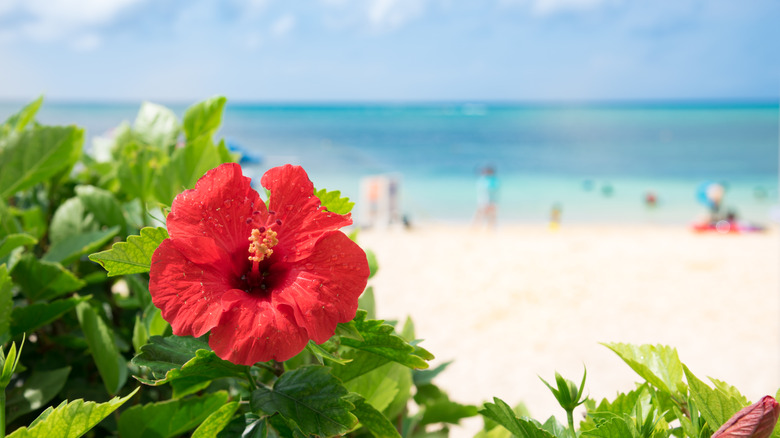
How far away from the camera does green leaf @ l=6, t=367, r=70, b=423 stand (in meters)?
0.84

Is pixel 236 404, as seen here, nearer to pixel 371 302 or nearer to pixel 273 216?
pixel 273 216

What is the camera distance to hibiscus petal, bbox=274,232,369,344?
1.81 ft

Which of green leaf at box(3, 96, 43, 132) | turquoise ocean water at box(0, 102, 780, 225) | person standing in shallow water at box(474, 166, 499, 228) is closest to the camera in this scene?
green leaf at box(3, 96, 43, 132)

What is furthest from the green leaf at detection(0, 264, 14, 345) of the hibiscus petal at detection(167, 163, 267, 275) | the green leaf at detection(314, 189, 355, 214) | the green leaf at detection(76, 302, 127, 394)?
the green leaf at detection(314, 189, 355, 214)

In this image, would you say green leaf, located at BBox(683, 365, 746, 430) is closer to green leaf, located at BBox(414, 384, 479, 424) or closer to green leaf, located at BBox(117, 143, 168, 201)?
green leaf, located at BBox(414, 384, 479, 424)

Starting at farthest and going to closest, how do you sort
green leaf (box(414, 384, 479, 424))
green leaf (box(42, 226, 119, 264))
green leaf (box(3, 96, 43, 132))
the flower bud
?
1. green leaf (box(3, 96, 43, 132))
2. green leaf (box(414, 384, 479, 424))
3. green leaf (box(42, 226, 119, 264))
4. the flower bud

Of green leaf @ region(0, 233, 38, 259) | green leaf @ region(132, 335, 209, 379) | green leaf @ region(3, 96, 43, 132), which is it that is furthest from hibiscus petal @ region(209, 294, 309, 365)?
green leaf @ region(3, 96, 43, 132)

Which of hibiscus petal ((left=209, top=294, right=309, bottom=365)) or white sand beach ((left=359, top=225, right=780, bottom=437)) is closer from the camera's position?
hibiscus petal ((left=209, top=294, right=309, bottom=365))

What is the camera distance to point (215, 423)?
626mm

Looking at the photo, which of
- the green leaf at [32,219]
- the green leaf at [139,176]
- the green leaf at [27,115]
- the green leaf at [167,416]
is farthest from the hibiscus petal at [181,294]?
the green leaf at [27,115]

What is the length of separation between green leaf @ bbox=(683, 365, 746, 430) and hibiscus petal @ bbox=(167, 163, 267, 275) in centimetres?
47

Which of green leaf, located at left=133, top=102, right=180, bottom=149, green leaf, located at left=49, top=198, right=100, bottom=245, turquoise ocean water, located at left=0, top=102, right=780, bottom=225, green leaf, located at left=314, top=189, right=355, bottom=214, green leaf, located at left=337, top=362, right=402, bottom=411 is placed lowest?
turquoise ocean water, located at left=0, top=102, right=780, bottom=225

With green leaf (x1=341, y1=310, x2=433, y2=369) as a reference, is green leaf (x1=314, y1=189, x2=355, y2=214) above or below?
above

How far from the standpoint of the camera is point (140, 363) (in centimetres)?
58
